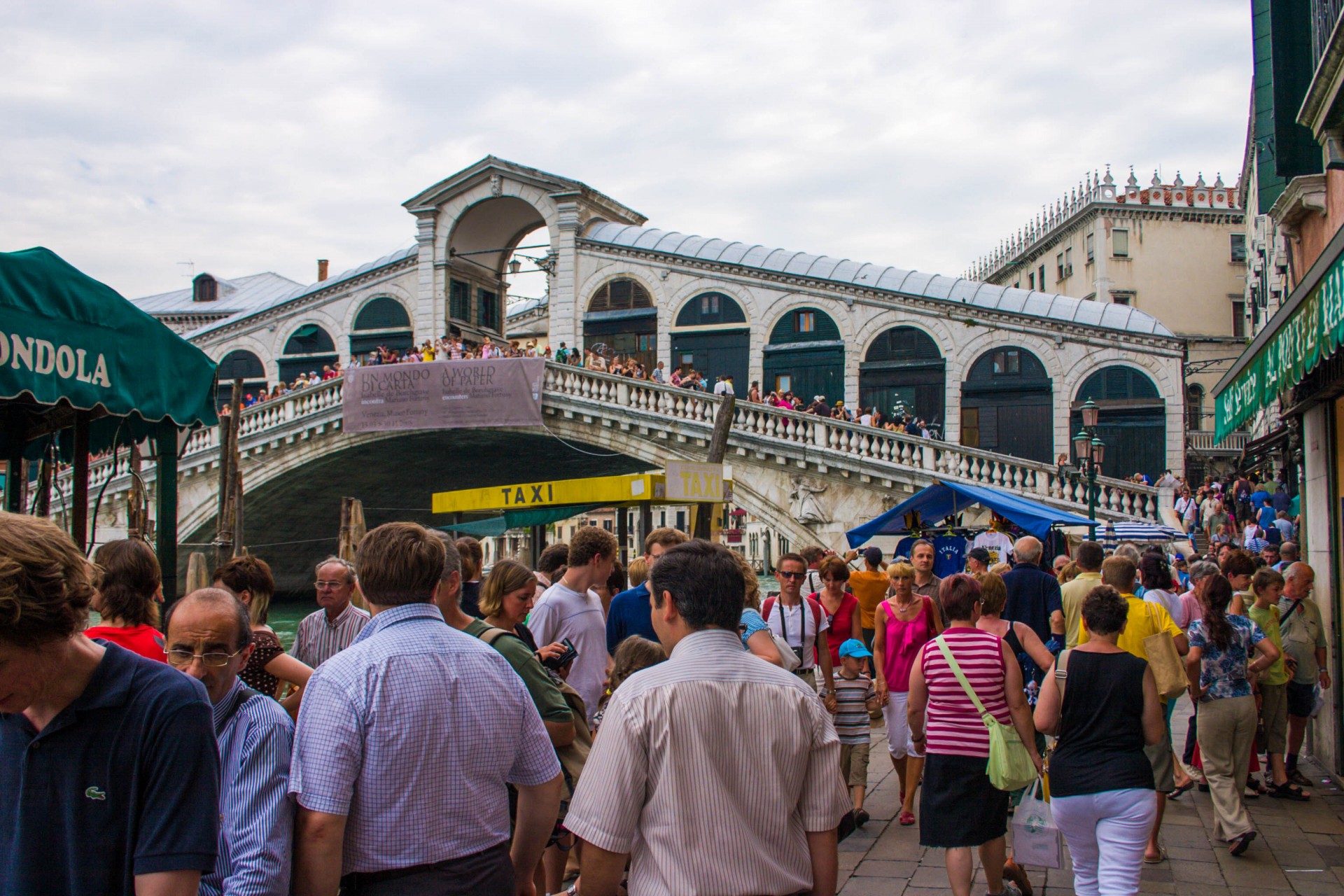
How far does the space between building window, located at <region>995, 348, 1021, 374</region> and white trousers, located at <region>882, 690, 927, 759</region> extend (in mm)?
20571

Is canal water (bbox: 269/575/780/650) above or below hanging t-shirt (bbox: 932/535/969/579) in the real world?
below

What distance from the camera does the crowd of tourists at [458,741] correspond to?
1.96 meters

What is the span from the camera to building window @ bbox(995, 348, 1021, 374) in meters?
26.0

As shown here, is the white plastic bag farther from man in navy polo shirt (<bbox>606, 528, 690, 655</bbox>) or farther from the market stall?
the market stall

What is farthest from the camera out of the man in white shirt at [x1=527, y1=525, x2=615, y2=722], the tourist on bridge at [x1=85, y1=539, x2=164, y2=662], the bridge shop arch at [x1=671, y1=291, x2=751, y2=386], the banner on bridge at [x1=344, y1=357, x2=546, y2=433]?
the bridge shop arch at [x1=671, y1=291, x2=751, y2=386]

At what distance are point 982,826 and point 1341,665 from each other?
439cm

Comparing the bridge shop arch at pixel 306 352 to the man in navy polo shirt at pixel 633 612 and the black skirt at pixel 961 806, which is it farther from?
the black skirt at pixel 961 806

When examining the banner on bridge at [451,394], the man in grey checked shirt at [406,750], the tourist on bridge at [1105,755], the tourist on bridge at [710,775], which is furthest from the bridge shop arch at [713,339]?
the tourist on bridge at [710,775]

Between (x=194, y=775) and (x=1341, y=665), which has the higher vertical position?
(x=194, y=775)

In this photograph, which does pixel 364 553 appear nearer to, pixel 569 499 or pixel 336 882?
pixel 336 882

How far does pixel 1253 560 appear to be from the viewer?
23.7ft

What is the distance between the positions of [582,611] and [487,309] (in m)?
29.8

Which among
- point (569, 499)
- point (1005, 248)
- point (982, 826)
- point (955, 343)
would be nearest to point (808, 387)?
point (955, 343)

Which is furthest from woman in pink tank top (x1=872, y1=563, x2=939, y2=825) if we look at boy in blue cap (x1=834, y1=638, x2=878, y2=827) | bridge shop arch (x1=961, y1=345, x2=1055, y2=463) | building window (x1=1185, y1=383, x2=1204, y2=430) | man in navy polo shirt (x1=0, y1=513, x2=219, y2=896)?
building window (x1=1185, y1=383, x2=1204, y2=430)
